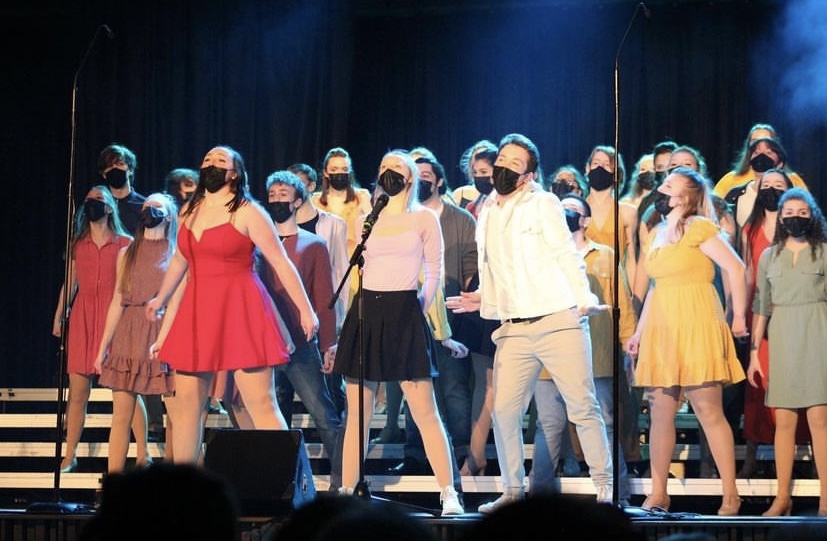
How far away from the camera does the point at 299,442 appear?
6.47 metres

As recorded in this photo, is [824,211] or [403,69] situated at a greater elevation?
[403,69]

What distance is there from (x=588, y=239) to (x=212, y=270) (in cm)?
253

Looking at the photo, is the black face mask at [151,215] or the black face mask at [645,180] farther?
the black face mask at [645,180]

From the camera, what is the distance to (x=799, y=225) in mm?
7340

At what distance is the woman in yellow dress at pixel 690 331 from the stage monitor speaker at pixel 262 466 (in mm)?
Result: 2109

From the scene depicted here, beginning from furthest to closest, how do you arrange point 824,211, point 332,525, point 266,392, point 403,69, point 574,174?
point 403,69, point 824,211, point 574,174, point 266,392, point 332,525

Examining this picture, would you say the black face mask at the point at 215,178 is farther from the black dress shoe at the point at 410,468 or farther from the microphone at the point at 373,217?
the black dress shoe at the point at 410,468

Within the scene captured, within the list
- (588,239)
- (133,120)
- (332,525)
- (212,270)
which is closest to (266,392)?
(212,270)

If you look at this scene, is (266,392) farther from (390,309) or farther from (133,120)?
(133,120)

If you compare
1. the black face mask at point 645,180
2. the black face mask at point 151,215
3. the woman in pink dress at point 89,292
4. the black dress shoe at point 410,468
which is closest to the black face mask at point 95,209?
the woman in pink dress at point 89,292

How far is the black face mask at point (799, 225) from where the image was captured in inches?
289

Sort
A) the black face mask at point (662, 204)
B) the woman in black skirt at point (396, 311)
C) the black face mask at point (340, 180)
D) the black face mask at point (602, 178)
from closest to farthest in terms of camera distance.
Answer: the woman in black skirt at point (396, 311)
the black face mask at point (662, 204)
the black face mask at point (602, 178)
the black face mask at point (340, 180)

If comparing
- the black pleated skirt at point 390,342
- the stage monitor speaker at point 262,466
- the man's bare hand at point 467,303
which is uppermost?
the man's bare hand at point 467,303

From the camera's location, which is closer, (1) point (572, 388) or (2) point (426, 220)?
(1) point (572, 388)
